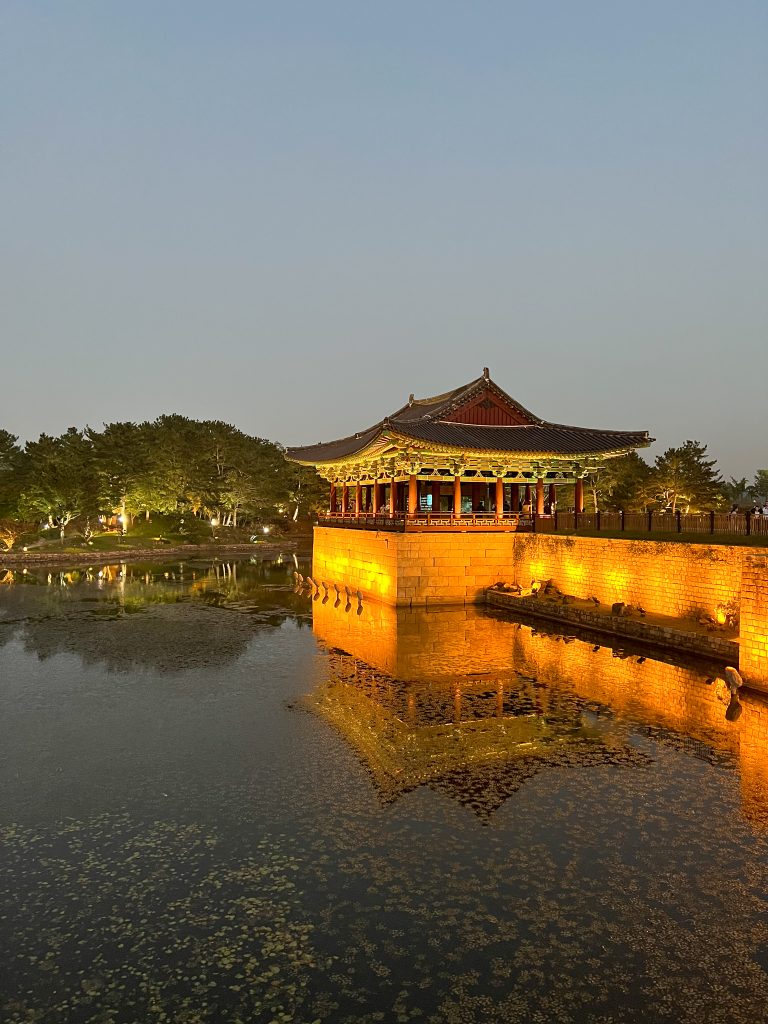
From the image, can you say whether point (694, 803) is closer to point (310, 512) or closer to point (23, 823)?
point (23, 823)

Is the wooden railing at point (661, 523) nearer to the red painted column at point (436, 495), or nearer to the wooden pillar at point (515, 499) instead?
the wooden pillar at point (515, 499)

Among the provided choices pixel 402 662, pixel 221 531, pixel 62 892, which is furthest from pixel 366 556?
pixel 221 531

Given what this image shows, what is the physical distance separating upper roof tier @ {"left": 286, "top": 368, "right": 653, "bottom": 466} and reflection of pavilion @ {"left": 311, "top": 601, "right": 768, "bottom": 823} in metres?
13.2

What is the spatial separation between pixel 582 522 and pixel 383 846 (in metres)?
25.2

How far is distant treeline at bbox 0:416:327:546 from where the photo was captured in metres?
67.4

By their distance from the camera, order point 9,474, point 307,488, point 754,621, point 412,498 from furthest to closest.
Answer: point 307,488 → point 9,474 → point 412,498 → point 754,621

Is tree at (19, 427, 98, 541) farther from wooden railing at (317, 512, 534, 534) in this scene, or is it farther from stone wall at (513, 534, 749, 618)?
stone wall at (513, 534, 749, 618)

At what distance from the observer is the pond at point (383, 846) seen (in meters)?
6.38

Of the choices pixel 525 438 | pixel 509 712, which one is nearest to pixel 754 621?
pixel 509 712

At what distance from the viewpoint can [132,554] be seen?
200ft

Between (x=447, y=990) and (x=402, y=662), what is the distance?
14.1m

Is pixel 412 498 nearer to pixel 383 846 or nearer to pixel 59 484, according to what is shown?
pixel 383 846

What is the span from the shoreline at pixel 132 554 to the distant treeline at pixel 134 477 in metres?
6.99

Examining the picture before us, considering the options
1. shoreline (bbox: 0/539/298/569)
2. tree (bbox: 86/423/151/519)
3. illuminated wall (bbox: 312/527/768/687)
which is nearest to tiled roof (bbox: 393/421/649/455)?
illuminated wall (bbox: 312/527/768/687)
